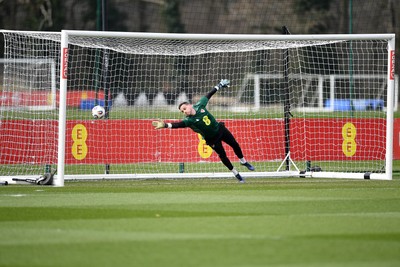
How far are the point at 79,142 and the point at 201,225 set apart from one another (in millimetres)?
9820

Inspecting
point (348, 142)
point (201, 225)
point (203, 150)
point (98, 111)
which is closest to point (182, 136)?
point (203, 150)

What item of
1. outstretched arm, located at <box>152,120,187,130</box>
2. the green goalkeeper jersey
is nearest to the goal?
the green goalkeeper jersey

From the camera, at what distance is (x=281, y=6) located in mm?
46531

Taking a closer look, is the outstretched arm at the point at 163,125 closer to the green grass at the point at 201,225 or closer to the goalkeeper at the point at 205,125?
the goalkeeper at the point at 205,125

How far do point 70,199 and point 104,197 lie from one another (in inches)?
27.6

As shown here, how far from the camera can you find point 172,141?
23.0 m

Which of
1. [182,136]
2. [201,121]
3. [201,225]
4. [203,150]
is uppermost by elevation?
[201,121]

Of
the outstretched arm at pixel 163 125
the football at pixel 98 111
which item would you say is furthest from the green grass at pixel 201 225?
the football at pixel 98 111

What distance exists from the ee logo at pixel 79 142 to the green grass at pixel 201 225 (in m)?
3.36

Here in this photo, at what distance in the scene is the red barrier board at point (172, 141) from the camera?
21562 mm

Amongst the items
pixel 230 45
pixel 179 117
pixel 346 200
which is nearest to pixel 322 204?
pixel 346 200

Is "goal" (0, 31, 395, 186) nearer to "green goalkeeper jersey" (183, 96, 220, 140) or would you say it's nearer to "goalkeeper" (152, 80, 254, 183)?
"goalkeeper" (152, 80, 254, 183)

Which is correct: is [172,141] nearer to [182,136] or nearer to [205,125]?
[182,136]

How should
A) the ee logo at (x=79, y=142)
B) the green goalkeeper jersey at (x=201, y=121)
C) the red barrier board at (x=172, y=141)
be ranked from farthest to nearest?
1. the ee logo at (x=79, y=142)
2. the red barrier board at (x=172, y=141)
3. the green goalkeeper jersey at (x=201, y=121)
